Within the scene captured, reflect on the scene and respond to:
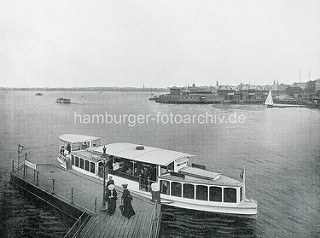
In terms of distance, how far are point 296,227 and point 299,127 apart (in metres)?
36.0

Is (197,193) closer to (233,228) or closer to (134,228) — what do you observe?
(233,228)

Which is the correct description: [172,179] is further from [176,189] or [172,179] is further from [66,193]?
[66,193]

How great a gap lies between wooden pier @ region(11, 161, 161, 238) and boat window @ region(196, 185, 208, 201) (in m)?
2.11

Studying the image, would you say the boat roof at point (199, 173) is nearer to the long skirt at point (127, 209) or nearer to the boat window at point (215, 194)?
the boat window at point (215, 194)

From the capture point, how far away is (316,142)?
1439 inches

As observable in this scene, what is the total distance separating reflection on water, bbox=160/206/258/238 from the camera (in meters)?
13.6

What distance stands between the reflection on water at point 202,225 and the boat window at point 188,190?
1.18m

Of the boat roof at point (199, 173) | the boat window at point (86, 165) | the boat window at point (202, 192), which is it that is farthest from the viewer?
the boat window at point (86, 165)

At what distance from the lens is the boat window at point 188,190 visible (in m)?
14.7

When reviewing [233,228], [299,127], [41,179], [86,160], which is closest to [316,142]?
[299,127]

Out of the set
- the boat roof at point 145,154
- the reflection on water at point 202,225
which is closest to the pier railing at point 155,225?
the reflection on water at point 202,225

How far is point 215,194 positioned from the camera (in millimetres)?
14414

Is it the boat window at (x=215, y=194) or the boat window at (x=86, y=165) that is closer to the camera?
the boat window at (x=215, y=194)

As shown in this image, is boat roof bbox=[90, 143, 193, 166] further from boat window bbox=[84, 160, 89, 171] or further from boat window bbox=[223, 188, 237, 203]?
boat window bbox=[223, 188, 237, 203]
